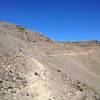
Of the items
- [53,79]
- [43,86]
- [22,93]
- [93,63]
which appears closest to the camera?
[22,93]

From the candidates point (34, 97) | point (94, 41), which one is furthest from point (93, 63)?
point (34, 97)

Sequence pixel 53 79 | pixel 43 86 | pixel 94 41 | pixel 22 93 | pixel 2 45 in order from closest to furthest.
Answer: pixel 22 93 < pixel 43 86 < pixel 53 79 < pixel 2 45 < pixel 94 41

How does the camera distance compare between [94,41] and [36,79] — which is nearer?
[36,79]

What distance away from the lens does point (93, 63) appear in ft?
110

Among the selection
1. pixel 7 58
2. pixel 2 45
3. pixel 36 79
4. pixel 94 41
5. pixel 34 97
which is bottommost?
pixel 34 97

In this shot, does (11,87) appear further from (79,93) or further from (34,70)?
(79,93)

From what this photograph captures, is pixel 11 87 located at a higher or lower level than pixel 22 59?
lower

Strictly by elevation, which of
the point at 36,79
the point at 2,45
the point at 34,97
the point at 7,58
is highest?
the point at 2,45

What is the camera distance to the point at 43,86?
18.0 metres

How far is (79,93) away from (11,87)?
4.99 metres

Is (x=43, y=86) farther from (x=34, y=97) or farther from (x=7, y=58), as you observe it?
(x=7, y=58)

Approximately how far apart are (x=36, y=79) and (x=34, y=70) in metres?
0.92

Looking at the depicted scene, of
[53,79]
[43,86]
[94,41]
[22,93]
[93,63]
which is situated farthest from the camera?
[94,41]

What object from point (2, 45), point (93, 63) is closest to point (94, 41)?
point (93, 63)
